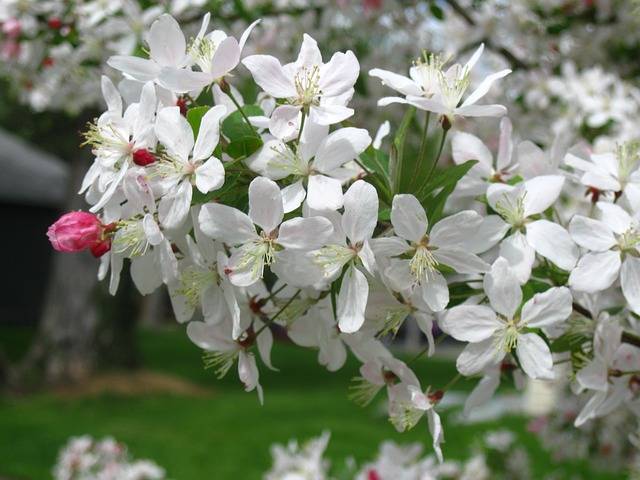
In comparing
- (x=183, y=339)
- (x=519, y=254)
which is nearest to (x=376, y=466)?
(x=519, y=254)

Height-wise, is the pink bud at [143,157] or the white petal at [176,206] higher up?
the pink bud at [143,157]

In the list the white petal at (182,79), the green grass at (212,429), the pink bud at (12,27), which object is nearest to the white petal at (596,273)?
the white petal at (182,79)

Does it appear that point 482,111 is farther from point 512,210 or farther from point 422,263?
point 422,263

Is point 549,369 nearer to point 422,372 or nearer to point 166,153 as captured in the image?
point 166,153

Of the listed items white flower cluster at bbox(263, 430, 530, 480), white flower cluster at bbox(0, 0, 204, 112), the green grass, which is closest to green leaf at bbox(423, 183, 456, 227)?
white flower cluster at bbox(263, 430, 530, 480)

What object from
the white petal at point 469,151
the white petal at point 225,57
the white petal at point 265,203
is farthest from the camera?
the white petal at point 469,151

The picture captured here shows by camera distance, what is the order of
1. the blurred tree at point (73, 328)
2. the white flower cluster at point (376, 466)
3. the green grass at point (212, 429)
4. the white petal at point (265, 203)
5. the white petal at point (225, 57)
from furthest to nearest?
the blurred tree at point (73, 328) < the green grass at point (212, 429) < the white flower cluster at point (376, 466) < the white petal at point (225, 57) < the white petal at point (265, 203)

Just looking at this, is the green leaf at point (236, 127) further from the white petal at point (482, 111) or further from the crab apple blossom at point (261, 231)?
the white petal at point (482, 111)
